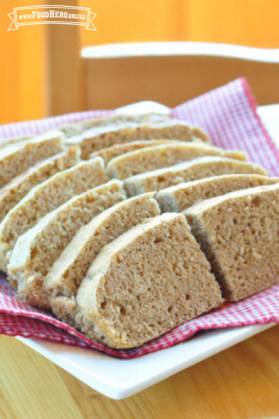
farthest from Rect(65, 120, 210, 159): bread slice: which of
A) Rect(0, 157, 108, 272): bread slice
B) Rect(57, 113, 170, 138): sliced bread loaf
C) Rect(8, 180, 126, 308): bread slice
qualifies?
Result: Rect(8, 180, 126, 308): bread slice

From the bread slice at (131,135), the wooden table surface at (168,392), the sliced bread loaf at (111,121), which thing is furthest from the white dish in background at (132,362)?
the sliced bread loaf at (111,121)

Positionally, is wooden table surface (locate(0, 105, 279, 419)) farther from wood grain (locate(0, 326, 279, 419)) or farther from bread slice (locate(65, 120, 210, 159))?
bread slice (locate(65, 120, 210, 159))

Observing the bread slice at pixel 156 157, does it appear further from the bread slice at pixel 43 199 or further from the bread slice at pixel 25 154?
the bread slice at pixel 25 154

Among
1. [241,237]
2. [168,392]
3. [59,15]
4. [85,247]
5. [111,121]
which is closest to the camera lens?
[168,392]

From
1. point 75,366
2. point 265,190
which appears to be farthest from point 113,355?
point 265,190

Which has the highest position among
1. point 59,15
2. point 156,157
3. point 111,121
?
point 59,15

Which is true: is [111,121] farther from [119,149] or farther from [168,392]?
[168,392]

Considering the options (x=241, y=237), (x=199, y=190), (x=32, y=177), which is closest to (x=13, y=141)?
(x=32, y=177)
